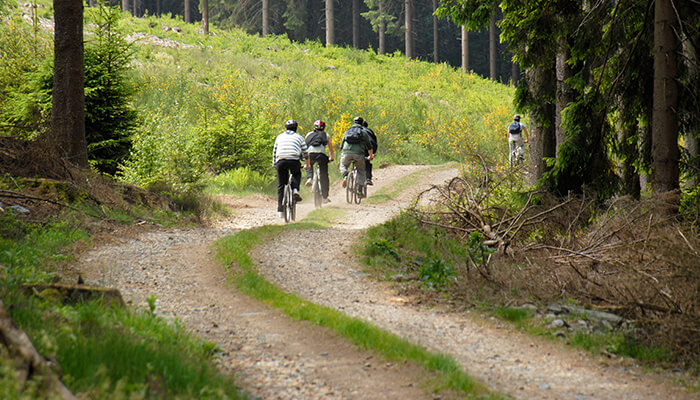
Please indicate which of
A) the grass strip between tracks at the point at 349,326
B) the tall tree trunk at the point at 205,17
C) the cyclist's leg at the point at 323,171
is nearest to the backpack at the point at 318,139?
the cyclist's leg at the point at 323,171

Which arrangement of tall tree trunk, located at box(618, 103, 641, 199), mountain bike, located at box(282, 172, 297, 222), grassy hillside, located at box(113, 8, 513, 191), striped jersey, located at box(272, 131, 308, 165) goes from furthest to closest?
grassy hillside, located at box(113, 8, 513, 191), mountain bike, located at box(282, 172, 297, 222), striped jersey, located at box(272, 131, 308, 165), tall tree trunk, located at box(618, 103, 641, 199)

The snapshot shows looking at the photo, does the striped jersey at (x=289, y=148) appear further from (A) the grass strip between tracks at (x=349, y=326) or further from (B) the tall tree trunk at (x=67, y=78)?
(B) the tall tree trunk at (x=67, y=78)

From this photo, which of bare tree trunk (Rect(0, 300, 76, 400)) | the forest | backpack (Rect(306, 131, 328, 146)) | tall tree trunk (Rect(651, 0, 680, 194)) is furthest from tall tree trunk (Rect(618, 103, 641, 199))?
bare tree trunk (Rect(0, 300, 76, 400))

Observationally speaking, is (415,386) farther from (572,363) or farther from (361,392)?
(572,363)

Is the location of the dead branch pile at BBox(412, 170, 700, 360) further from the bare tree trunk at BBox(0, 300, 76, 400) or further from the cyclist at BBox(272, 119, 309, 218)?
the bare tree trunk at BBox(0, 300, 76, 400)

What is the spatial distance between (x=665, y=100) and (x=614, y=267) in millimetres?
2342

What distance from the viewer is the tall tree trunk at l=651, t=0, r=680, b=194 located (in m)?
7.52

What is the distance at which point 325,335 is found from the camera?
5.40m

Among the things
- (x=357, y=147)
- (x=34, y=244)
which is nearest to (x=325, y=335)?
(x=34, y=244)

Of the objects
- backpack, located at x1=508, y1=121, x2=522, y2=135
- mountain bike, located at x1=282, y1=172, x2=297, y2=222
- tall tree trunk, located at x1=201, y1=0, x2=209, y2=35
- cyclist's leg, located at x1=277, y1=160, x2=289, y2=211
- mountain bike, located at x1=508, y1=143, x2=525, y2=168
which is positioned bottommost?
mountain bike, located at x1=282, y1=172, x2=297, y2=222

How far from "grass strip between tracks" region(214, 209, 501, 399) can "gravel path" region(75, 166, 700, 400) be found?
132mm

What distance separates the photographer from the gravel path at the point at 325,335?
451 centimetres

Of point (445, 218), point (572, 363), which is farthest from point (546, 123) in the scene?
point (572, 363)

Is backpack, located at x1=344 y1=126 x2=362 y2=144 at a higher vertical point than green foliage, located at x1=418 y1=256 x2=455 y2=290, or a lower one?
higher
